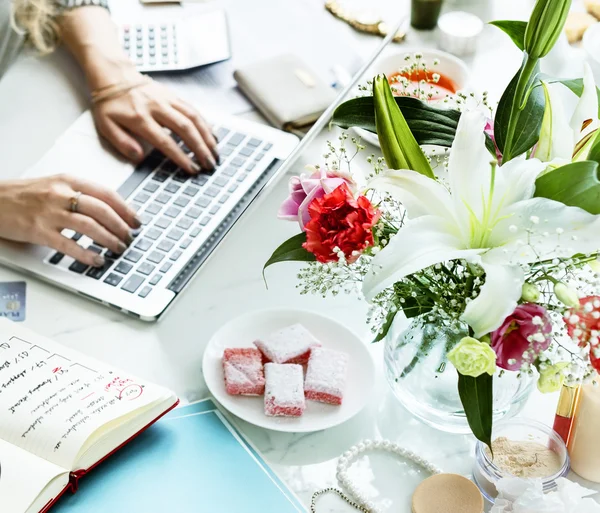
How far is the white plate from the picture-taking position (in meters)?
0.88

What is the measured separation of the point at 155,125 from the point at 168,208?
117 millimetres

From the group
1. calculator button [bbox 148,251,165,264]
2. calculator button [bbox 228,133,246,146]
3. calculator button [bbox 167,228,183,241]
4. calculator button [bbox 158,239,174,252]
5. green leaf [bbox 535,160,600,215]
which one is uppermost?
green leaf [bbox 535,160,600,215]

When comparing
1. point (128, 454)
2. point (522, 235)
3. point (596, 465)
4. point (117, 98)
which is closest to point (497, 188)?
point (522, 235)

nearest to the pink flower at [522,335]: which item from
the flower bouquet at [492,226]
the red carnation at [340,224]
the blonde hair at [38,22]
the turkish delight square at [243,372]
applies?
the flower bouquet at [492,226]

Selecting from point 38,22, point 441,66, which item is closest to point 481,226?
point 441,66

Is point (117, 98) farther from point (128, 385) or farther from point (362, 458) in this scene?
point (362, 458)

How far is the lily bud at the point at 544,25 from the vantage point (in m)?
0.61

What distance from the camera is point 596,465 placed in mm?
833

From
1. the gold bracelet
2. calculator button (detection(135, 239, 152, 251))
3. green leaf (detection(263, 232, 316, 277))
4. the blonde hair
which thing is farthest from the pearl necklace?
the blonde hair

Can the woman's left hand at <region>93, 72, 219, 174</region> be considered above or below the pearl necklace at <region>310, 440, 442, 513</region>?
above

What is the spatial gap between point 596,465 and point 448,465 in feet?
0.47

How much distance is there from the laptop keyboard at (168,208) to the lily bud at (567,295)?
1.74 ft

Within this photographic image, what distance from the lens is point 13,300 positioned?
995mm

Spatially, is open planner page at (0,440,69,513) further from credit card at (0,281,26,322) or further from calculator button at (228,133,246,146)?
calculator button at (228,133,246,146)
